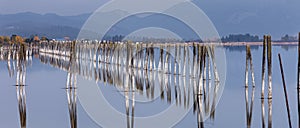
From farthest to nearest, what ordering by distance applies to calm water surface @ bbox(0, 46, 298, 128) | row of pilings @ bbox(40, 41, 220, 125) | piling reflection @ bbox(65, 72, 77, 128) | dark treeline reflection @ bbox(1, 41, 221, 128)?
row of pilings @ bbox(40, 41, 220, 125) → dark treeline reflection @ bbox(1, 41, 221, 128) → piling reflection @ bbox(65, 72, 77, 128) → calm water surface @ bbox(0, 46, 298, 128)

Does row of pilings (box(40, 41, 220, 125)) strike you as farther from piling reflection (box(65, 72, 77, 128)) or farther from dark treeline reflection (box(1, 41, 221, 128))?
piling reflection (box(65, 72, 77, 128))

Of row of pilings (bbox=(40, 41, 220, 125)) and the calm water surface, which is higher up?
row of pilings (bbox=(40, 41, 220, 125))

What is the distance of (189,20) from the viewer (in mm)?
42781

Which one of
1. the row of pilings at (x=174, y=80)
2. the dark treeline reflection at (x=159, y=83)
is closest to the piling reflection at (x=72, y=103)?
the dark treeline reflection at (x=159, y=83)

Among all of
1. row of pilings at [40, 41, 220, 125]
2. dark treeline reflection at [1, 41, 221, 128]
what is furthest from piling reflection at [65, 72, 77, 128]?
row of pilings at [40, 41, 220, 125]

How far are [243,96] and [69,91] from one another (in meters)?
9.22

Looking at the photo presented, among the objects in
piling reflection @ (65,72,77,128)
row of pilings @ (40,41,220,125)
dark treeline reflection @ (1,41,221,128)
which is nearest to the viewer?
piling reflection @ (65,72,77,128)

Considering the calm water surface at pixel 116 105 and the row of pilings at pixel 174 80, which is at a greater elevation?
the row of pilings at pixel 174 80

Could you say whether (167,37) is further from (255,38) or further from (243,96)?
(255,38)

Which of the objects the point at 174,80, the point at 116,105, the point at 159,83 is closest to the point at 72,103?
the point at 116,105

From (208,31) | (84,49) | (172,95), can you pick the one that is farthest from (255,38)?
(172,95)

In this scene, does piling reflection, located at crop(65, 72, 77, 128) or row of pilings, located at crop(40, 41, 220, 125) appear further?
row of pilings, located at crop(40, 41, 220, 125)

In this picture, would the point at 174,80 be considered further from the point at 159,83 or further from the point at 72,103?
the point at 72,103

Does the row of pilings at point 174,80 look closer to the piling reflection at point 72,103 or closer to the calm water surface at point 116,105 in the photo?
the calm water surface at point 116,105
